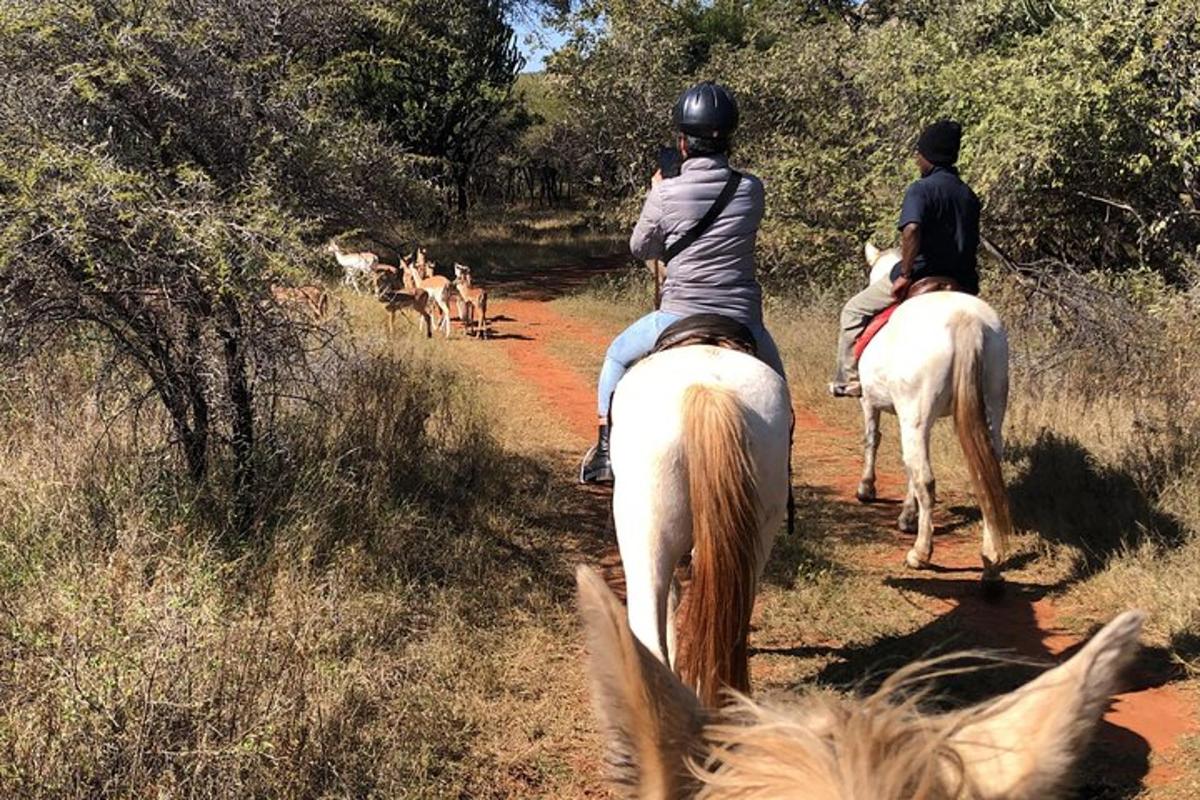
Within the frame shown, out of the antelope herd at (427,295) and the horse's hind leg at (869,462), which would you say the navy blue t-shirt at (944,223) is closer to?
the horse's hind leg at (869,462)

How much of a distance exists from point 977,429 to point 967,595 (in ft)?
3.58

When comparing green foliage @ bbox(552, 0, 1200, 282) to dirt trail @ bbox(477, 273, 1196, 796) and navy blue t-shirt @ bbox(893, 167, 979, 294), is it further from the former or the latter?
navy blue t-shirt @ bbox(893, 167, 979, 294)

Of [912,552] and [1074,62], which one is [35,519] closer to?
[912,552]

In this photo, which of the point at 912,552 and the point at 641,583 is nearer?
the point at 641,583

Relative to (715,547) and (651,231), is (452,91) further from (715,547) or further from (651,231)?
(715,547)

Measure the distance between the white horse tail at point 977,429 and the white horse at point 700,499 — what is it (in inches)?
107

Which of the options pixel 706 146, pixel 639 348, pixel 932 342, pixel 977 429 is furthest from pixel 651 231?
pixel 977 429

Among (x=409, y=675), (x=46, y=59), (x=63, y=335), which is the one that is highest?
(x=46, y=59)

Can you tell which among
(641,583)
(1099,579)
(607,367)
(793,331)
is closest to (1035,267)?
(793,331)

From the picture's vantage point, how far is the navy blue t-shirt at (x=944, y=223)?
609 cm

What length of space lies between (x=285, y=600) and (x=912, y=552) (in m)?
4.12

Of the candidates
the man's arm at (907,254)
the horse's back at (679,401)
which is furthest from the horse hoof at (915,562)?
the horse's back at (679,401)

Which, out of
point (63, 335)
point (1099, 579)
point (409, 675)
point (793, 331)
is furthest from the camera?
point (793, 331)

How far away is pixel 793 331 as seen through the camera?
1391cm
